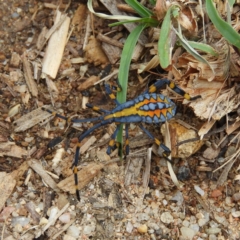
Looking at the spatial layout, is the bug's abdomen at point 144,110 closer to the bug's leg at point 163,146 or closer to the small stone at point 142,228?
the bug's leg at point 163,146

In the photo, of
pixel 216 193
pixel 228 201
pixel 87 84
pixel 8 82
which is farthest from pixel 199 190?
pixel 8 82

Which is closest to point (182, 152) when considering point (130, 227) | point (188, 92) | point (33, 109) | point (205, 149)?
point (205, 149)

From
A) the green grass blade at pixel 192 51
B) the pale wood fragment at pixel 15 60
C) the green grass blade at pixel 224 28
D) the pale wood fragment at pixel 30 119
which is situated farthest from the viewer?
the pale wood fragment at pixel 15 60

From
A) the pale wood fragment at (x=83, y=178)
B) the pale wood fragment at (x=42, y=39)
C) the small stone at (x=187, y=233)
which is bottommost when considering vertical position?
the small stone at (x=187, y=233)

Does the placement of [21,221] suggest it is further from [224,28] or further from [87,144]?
[224,28]

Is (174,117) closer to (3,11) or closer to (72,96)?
(72,96)

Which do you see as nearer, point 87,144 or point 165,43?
point 165,43

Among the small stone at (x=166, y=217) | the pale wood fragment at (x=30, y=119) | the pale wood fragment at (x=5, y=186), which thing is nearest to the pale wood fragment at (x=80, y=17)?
the pale wood fragment at (x=30, y=119)
